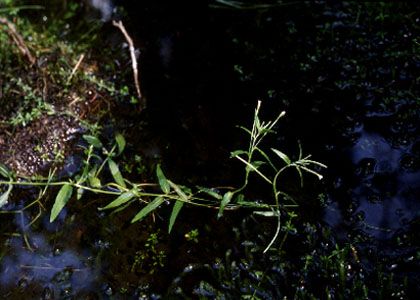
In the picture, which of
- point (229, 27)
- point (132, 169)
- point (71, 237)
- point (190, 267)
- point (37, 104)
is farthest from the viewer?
point (229, 27)

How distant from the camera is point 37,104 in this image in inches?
94.8

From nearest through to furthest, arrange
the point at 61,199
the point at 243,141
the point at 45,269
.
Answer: the point at 61,199
the point at 45,269
the point at 243,141

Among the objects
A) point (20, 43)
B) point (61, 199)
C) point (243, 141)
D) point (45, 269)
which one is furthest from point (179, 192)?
point (20, 43)

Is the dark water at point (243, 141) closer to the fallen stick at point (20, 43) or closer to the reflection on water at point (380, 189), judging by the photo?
the reflection on water at point (380, 189)

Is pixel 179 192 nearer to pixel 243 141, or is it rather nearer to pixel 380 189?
pixel 243 141

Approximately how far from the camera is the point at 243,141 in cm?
227

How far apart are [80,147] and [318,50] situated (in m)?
1.51

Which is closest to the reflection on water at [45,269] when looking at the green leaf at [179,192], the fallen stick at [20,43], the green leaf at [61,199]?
the green leaf at [61,199]

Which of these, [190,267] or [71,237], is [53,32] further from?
[190,267]

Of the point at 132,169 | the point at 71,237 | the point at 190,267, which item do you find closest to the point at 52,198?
the point at 71,237

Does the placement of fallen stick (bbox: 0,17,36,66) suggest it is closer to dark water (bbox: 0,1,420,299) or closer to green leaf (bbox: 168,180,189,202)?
dark water (bbox: 0,1,420,299)

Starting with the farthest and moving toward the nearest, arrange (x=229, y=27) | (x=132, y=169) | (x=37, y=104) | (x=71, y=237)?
(x=229, y=27) < (x=37, y=104) < (x=132, y=169) < (x=71, y=237)

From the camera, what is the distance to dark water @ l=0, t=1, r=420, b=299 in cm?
188

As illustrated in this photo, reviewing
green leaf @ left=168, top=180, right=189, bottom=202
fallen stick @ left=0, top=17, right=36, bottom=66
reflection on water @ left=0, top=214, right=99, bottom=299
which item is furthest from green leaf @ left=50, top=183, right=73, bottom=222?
fallen stick @ left=0, top=17, right=36, bottom=66
